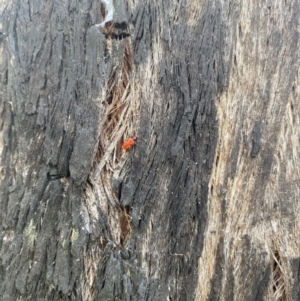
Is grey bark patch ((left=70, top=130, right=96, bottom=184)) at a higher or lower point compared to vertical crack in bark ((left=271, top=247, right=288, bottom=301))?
higher

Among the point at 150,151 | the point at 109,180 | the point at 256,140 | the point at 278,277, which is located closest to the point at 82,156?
the point at 109,180

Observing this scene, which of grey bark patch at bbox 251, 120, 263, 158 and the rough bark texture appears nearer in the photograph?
the rough bark texture

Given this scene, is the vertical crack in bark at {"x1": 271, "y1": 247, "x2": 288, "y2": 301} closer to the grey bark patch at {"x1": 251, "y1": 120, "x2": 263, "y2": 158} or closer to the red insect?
the grey bark patch at {"x1": 251, "y1": 120, "x2": 263, "y2": 158}

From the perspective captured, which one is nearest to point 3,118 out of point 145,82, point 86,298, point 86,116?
point 86,116

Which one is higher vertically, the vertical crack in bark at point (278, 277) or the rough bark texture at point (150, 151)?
the rough bark texture at point (150, 151)

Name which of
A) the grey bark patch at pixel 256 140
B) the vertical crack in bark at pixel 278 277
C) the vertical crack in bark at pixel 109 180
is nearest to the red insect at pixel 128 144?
the vertical crack in bark at pixel 109 180

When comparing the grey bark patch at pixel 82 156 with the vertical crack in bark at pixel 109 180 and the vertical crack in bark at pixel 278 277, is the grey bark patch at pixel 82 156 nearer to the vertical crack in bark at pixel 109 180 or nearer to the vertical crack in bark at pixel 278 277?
the vertical crack in bark at pixel 109 180

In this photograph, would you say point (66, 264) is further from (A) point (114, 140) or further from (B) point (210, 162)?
(B) point (210, 162)

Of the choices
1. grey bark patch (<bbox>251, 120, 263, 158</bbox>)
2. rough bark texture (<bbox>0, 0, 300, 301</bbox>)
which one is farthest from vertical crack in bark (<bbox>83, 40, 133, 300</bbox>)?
grey bark patch (<bbox>251, 120, 263, 158</bbox>)
